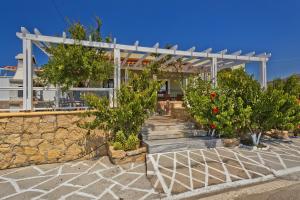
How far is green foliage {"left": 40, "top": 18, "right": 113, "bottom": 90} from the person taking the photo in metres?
6.93

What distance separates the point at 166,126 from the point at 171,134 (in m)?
0.48

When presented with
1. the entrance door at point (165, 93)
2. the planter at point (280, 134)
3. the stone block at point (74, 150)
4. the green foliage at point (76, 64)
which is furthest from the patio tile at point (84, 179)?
the entrance door at point (165, 93)

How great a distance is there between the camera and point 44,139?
19.4 ft

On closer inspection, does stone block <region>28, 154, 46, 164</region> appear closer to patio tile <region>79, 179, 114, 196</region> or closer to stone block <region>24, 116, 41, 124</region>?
stone block <region>24, 116, 41, 124</region>

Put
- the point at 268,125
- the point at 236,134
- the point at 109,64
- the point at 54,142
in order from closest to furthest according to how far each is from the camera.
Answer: the point at 54,142, the point at 268,125, the point at 236,134, the point at 109,64

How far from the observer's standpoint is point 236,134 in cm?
720

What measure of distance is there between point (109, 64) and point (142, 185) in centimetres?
483

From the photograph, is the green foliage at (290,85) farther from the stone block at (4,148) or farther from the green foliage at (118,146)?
the stone block at (4,148)

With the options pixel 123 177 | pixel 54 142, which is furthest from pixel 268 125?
pixel 54 142

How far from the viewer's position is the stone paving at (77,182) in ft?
13.1

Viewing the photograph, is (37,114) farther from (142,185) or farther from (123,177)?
(142,185)

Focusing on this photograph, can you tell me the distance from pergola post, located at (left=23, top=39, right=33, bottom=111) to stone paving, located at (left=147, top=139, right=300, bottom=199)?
4.00 m

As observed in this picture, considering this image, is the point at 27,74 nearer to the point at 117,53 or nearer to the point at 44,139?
the point at 44,139

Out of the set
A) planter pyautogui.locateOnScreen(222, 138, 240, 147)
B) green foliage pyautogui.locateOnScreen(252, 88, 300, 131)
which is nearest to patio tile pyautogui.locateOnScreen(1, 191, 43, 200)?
planter pyautogui.locateOnScreen(222, 138, 240, 147)
